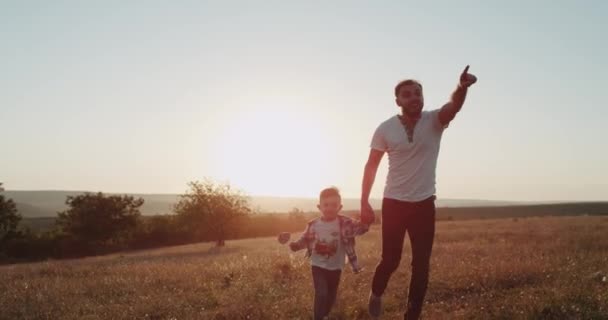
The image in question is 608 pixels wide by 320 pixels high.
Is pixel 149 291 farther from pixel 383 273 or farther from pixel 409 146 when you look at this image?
pixel 409 146

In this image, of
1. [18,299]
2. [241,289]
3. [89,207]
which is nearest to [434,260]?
[241,289]

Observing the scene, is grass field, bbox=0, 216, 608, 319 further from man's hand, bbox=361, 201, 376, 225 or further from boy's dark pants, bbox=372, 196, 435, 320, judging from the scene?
man's hand, bbox=361, 201, 376, 225

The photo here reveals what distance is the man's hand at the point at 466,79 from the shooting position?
6.57 metres

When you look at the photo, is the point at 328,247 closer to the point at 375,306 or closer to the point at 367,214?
the point at 367,214

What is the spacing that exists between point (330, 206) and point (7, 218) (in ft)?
202

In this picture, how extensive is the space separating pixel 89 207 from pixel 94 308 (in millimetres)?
60053

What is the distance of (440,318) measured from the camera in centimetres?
803

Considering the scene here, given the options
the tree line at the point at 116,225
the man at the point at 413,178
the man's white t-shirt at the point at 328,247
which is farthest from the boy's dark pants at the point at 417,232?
the tree line at the point at 116,225

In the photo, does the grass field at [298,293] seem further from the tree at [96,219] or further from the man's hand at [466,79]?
the tree at [96,219]

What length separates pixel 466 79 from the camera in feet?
21.7

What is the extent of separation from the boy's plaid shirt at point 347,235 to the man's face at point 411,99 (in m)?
1.70

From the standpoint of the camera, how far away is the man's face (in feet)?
23.8

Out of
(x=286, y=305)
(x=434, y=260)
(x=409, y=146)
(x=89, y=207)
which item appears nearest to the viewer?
(x=409, y=146)

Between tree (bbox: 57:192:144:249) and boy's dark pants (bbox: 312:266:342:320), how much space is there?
63.4 metres
